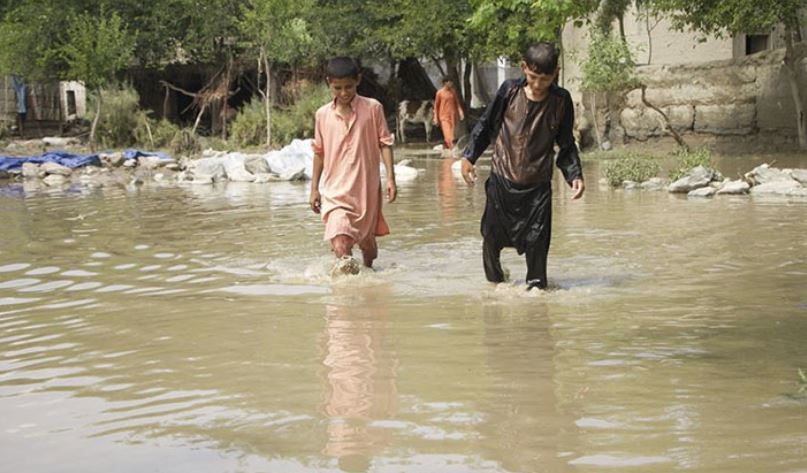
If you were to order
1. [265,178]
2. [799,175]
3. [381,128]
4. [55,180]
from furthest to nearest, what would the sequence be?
[55,180] < [265,178] < [799,175] < [381,128]

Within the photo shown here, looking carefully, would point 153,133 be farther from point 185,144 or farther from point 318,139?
point 318,139

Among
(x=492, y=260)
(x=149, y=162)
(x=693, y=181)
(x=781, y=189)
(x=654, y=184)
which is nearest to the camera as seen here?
(x=492, y=260)

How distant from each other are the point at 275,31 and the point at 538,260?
1783cm

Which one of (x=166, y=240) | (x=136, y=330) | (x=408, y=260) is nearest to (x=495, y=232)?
(x=408, y=260)

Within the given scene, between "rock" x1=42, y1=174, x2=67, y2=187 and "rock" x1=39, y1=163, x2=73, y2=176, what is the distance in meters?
0.20

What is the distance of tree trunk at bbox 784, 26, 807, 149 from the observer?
55.4ft

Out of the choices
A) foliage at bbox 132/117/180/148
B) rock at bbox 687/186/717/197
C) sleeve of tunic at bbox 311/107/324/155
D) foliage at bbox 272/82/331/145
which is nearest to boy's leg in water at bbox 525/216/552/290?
sleeve of tunic at bbox 311/107/324/155

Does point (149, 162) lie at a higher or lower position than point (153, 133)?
lower

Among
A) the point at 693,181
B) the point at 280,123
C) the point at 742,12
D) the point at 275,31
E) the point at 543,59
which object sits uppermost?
the point at 275,31

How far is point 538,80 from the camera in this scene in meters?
5.76

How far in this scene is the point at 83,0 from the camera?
2698 centimetres

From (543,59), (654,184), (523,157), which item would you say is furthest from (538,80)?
(654,184)

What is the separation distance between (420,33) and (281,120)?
3.58 m

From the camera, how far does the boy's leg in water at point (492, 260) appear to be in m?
6.26
